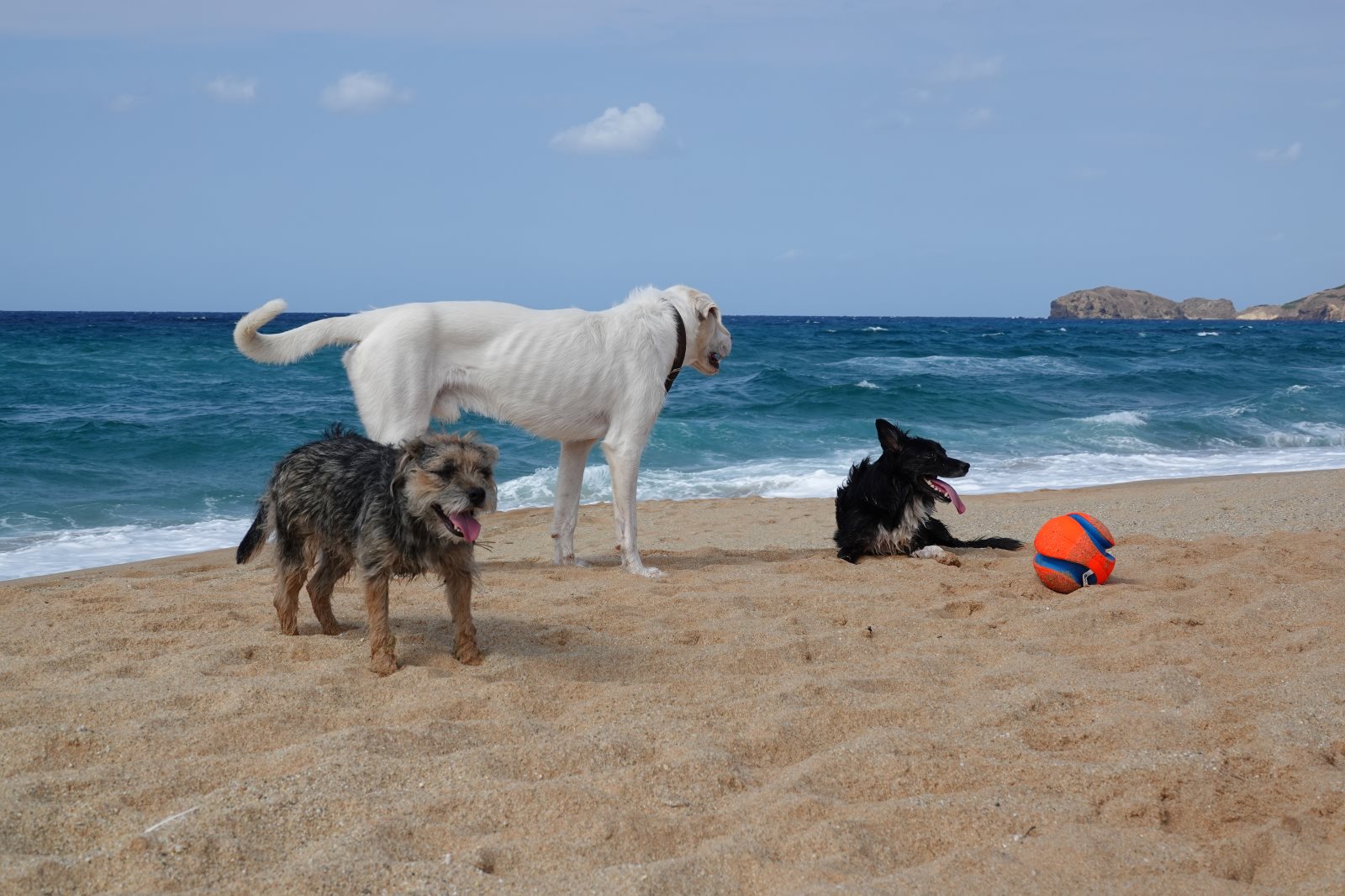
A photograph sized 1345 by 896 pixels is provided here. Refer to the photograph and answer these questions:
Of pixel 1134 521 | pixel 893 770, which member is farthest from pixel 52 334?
pixel 893 770

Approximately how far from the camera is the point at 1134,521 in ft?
32.2

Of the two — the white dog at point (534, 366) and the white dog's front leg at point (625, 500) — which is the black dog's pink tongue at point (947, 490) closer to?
the white dog at point (534, 366)

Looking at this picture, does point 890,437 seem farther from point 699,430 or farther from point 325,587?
point 699,430

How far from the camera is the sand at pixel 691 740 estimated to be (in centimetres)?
302

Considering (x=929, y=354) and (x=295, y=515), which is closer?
(x=295, y=515)

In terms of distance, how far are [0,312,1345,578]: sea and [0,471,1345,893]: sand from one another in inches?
235

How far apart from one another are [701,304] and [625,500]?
1617 mm

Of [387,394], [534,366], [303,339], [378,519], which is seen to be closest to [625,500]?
[534,366]

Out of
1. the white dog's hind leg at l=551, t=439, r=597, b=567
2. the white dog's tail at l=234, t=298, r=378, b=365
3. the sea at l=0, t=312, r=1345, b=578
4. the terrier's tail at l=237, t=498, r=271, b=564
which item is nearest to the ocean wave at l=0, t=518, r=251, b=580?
the sea at l=0, t=312, r=1345, b=578

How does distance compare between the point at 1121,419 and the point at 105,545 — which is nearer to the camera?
the point at 105,545

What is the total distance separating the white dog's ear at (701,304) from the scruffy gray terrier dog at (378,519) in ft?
10.7

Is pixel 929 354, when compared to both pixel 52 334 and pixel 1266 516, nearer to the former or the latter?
pixel 1266 516

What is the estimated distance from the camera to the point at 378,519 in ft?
15.6

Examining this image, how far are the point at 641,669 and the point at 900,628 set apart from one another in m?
1.61
